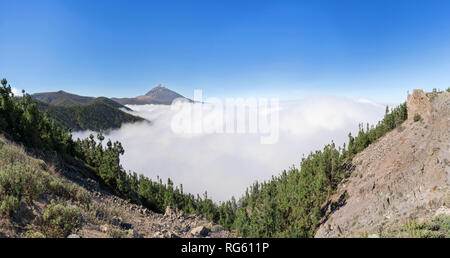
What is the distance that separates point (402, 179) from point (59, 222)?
4052 centimetres

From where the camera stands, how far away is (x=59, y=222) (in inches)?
293

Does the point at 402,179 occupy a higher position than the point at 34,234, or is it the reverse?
the point at 34,234

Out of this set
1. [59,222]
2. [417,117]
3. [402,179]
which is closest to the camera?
[59,222]

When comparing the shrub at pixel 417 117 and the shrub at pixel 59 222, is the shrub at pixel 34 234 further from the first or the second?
the shrub at pixel 417 117

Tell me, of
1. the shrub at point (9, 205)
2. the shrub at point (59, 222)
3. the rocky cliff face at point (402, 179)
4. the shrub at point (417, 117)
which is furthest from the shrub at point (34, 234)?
the shrub at point (417, 117)

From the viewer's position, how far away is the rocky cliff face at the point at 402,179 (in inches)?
918

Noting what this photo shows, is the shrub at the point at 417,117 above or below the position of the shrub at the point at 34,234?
above

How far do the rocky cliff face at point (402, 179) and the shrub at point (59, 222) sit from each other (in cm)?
2517

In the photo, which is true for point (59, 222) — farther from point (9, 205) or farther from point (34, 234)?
point (9, 205)

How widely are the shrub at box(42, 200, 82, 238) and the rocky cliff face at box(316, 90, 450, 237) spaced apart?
2517cm

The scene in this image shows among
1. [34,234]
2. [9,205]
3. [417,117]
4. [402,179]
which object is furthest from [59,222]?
[417,117]
